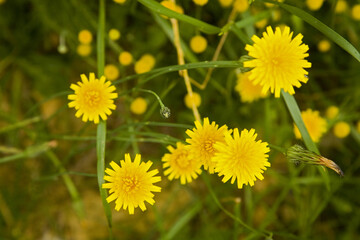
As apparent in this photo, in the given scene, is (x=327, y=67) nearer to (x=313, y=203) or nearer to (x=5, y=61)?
(x=313, y=203)

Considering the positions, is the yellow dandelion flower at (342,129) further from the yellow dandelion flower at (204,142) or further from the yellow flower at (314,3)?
the yellow dandelion flower at (204,142)

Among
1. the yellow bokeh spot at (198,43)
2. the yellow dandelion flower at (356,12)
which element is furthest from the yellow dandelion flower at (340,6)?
the yellow bokeh spot at (198,43)

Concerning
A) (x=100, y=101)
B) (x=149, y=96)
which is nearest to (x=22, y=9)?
(x=149, y=96)

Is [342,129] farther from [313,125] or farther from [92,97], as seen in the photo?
[92,97]

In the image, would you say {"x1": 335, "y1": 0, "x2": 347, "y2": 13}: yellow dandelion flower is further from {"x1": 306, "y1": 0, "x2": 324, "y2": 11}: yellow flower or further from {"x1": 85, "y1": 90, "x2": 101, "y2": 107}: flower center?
{"x1": 85, "y1": 90, "x2": 101, "y2": 107}: flower center

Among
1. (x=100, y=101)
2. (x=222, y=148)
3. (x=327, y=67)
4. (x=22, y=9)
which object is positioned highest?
(x=22, y=9)

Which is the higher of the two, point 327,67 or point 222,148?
point 327,67
